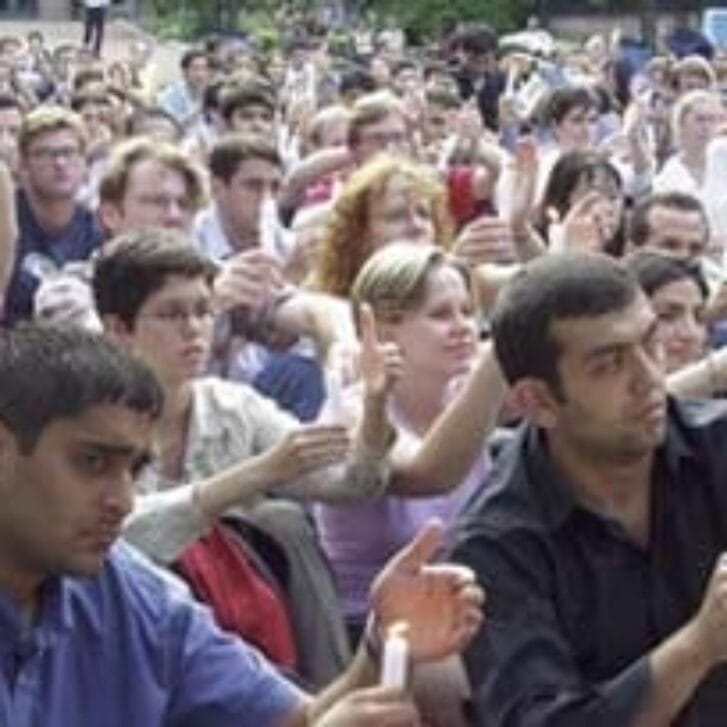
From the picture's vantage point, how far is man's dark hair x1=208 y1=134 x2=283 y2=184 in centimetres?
702

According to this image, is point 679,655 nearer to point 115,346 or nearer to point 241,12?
point 115,346

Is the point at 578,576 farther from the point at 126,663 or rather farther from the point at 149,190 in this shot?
the point at 149,190

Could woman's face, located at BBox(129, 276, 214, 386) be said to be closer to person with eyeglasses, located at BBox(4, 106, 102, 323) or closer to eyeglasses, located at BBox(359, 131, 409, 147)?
person with eyeglasses, located at BBox(4, 106, 102, 323)

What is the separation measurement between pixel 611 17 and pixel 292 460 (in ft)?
99.2

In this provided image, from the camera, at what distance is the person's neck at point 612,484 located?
346 centimetres

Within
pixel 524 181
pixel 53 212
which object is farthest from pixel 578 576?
pixel 53 212

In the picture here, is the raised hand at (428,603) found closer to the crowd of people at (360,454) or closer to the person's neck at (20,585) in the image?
the crowd of people at (360,454)

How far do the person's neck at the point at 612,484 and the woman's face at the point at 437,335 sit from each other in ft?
3.95

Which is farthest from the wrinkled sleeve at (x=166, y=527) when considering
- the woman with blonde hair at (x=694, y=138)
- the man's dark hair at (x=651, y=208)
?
the woman with blonde hair at (x=694, y=138)

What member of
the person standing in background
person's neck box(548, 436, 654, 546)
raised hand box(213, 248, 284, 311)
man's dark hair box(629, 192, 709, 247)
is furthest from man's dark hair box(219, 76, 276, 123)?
the person standing in background

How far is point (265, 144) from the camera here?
7250 mm

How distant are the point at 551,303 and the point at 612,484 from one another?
0.88 ft

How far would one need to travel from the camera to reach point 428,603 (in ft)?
10.1

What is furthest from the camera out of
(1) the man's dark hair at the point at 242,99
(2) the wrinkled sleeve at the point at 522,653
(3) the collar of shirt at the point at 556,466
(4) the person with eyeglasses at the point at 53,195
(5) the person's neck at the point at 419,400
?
(1) the man's dark hair at the point at 242,99
